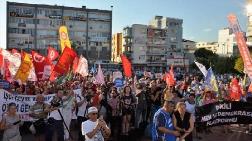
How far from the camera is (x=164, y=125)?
7.85 m

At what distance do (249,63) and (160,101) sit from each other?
10.9 feet

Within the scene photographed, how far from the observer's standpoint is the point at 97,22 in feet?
354

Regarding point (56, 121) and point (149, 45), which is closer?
point (56, 121)

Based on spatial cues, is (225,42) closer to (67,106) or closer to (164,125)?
(67,106)

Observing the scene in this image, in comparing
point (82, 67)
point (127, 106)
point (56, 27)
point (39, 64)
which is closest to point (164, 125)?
point (127, 106)

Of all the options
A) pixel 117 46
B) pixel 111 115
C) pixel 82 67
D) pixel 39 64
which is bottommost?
pixel 111 115

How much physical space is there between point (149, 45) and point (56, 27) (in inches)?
1229

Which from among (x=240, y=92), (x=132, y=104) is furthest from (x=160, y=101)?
(x=240, y=92)

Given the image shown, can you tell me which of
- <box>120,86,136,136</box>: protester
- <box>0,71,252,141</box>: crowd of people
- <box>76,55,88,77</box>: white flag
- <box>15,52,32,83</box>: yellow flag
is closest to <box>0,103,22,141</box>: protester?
<box>0,71,252,141</box>: crowd of people

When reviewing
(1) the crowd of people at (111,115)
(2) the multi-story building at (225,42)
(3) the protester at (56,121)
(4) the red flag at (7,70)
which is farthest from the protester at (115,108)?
(2) the multi-story building at (225,42)

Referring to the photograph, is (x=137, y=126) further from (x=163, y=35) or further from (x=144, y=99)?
(x=163, y=35)

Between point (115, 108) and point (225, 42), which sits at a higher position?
point (225, 42)

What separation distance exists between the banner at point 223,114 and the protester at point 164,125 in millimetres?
4625

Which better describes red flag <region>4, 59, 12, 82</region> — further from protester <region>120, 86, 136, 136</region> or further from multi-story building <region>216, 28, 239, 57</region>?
multi-story building <region>216, 28, 239, 57</region>
